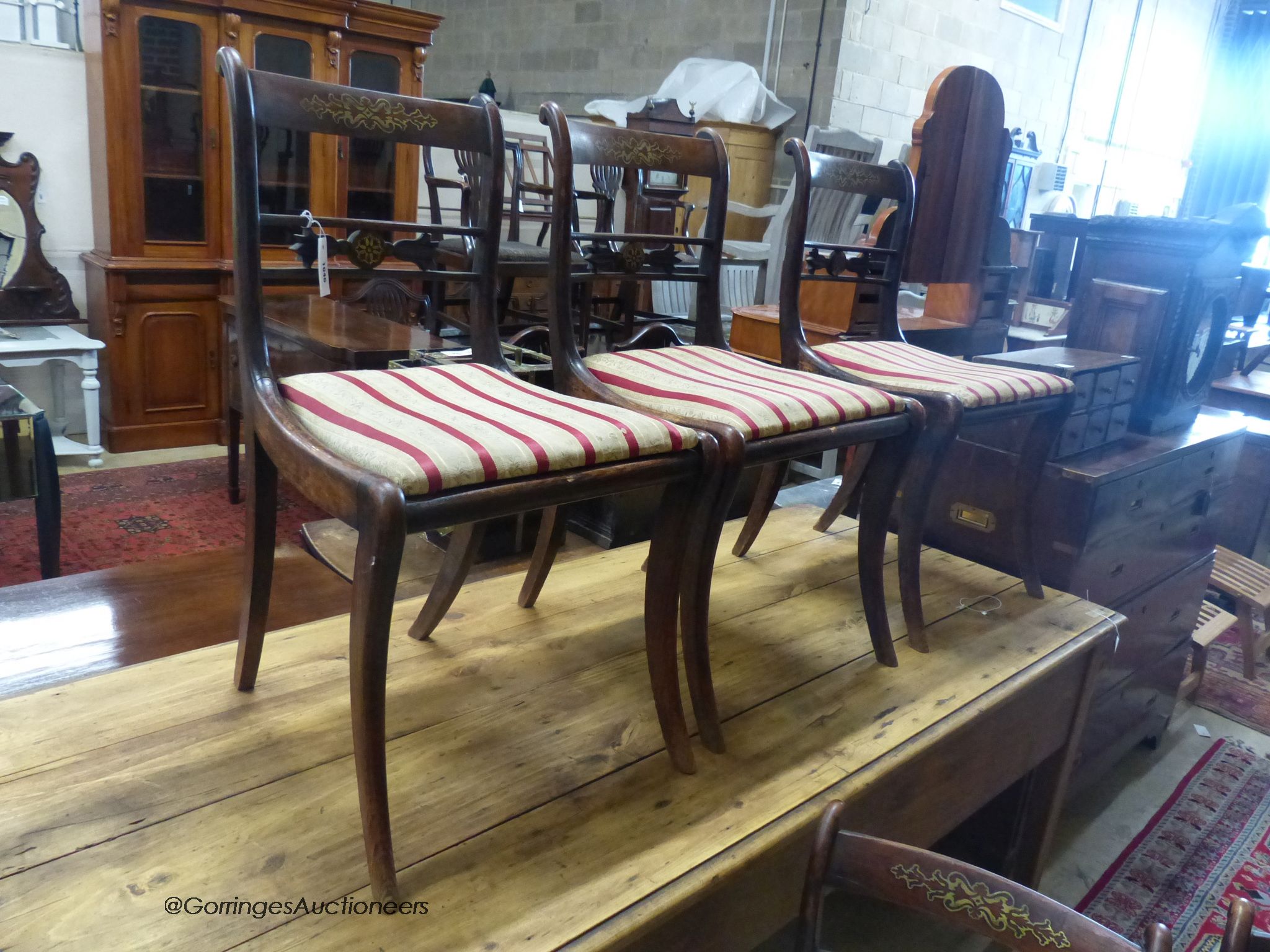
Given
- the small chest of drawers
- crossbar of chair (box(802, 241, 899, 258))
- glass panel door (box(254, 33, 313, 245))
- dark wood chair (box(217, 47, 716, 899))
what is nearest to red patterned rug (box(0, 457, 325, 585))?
glass panel door (box(254, 33, 313, 245))

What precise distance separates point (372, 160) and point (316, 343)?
6.05 ft

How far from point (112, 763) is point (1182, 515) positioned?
2097 mm

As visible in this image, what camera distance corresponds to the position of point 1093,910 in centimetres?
Answer: 176

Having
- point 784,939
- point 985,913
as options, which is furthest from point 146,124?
point 985,913

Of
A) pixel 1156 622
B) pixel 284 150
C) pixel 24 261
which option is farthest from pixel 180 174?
pixel 1156 622

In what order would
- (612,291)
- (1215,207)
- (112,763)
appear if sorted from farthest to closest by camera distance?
(1215,207) < (612,291) < (112,763)

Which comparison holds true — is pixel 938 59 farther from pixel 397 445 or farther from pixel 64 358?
pixel 397 445

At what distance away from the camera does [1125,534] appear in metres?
1.88

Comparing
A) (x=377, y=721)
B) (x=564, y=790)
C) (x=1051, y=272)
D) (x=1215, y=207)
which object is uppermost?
(x=1215, y=207)

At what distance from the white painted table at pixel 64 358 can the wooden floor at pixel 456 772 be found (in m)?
2.53

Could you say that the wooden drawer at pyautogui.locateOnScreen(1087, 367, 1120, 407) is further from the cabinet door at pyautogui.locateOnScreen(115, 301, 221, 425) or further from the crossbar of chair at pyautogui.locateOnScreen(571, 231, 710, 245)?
the cabinet door at pyautogui.locateOnScreen(115, 301, 221, 425)

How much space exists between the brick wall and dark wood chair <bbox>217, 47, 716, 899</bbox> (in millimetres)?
4205

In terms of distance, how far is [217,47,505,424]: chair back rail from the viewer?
3.30 ft

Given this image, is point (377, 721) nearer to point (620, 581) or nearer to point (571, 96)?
point (620, 581)
